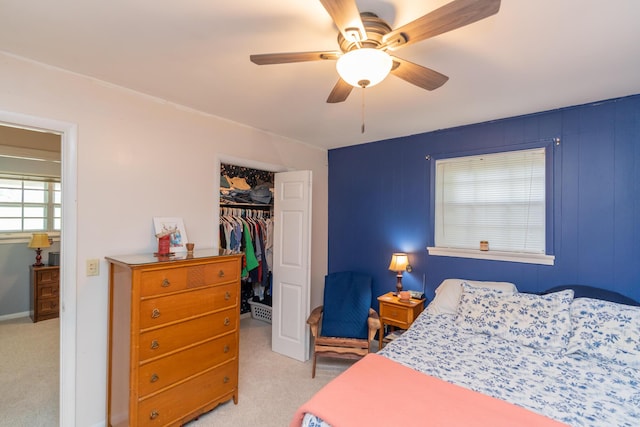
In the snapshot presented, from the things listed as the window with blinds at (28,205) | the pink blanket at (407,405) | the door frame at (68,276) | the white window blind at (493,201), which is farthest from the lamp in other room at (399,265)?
the window with blinds at (28,205)

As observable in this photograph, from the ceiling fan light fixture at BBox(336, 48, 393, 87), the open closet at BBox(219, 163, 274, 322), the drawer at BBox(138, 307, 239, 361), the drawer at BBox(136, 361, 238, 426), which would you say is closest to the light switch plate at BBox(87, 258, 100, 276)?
the drawer at BBox(138, 307, 239, 361)

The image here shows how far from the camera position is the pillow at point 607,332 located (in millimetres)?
1831

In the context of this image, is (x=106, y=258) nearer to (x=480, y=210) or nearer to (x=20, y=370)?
(x=20, y=370)

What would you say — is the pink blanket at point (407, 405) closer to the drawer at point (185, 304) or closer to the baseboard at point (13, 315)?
the drawer at point (185, 304)

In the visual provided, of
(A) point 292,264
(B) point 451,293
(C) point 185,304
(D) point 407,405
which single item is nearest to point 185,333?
(C) point 185,304

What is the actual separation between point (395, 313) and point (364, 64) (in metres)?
2.46

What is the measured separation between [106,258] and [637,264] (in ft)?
12.7

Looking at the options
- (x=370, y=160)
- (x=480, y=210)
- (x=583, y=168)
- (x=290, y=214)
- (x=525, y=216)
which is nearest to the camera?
(x=583, y=168)

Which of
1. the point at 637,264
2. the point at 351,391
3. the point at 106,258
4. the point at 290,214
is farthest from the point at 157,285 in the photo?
the point at 637,264

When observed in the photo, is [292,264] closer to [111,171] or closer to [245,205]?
[245,205]

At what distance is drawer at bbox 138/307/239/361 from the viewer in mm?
1901

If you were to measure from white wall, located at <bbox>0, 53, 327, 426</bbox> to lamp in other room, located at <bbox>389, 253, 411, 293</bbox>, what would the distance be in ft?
6.13

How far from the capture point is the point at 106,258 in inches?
82.6

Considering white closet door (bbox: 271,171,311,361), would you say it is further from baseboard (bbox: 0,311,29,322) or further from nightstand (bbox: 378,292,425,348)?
baseboard (bbox: 0,311,29,322)
